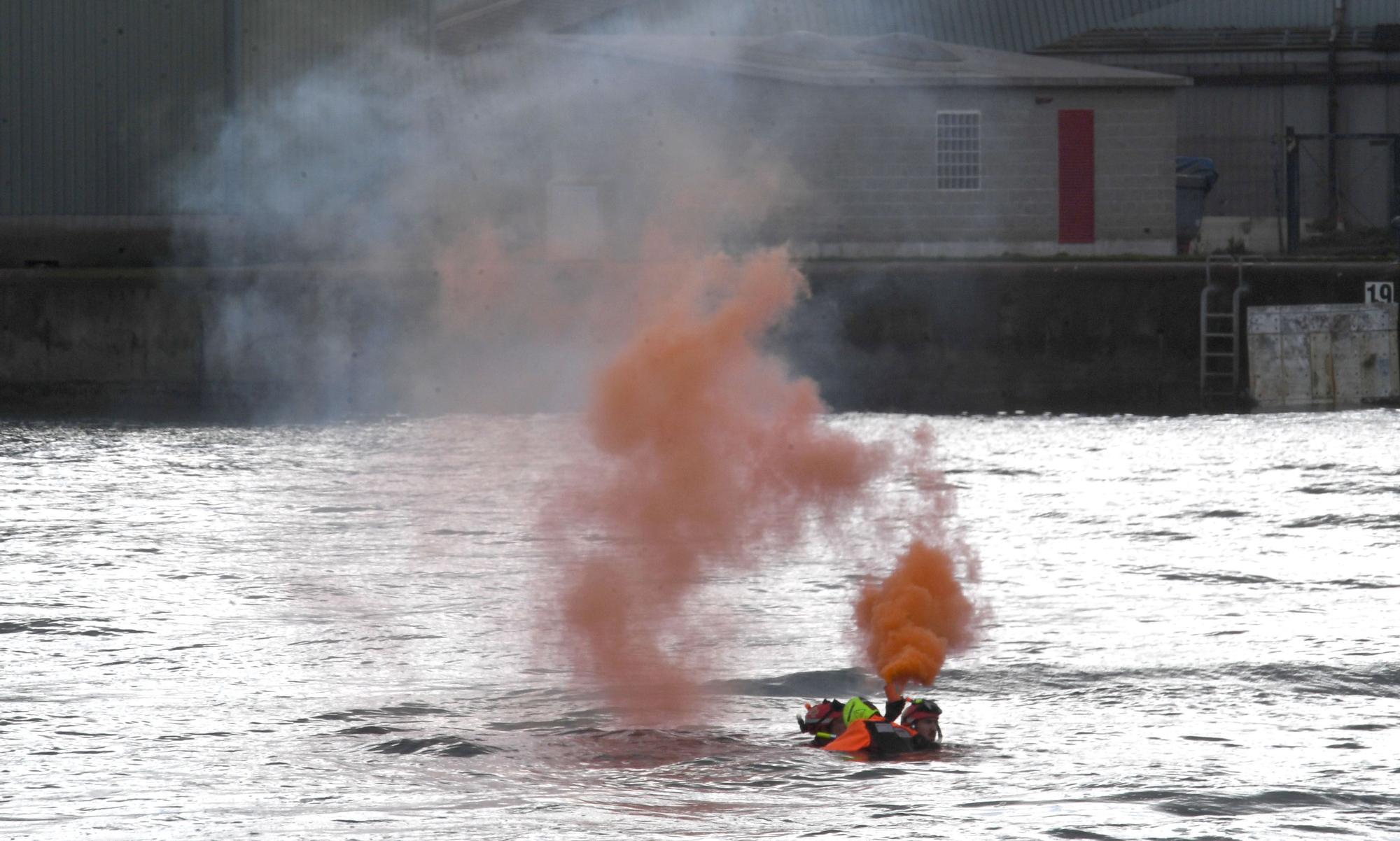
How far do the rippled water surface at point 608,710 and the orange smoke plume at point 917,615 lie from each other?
Result: 0.64 m

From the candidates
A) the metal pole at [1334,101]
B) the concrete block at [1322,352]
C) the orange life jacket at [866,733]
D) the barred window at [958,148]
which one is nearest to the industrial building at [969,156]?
the barred window at [958,148]

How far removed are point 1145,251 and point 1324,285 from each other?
8049 millimetres

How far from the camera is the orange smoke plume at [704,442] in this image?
15.6 metres

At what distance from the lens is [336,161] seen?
21500 mm

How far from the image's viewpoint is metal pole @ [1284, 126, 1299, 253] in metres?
48.7

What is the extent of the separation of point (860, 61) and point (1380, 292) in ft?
37.0

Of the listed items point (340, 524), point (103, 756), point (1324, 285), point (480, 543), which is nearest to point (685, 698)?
point (103, 756)

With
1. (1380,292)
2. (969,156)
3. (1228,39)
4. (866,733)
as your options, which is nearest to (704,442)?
(866,733)

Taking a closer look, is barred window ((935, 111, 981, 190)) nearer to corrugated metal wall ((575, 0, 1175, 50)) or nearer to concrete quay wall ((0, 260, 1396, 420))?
corrugated metal wall ((575, 0, 1175, 50))

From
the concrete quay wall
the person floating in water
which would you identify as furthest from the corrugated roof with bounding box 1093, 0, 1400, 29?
the person floating in water

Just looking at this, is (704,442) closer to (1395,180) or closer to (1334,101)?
(1395,180)

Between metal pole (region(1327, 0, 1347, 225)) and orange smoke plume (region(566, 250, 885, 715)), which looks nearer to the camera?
orange smoke plume (region(566, 250, 885, 715))

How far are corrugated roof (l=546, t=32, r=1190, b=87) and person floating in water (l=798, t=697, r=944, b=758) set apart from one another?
30.4 ft

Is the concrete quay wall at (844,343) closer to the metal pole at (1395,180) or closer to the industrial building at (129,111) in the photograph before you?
the industrial building at (129,111)
